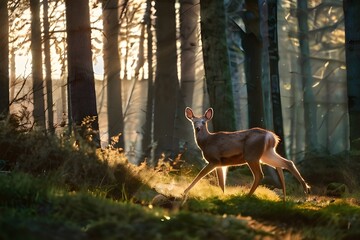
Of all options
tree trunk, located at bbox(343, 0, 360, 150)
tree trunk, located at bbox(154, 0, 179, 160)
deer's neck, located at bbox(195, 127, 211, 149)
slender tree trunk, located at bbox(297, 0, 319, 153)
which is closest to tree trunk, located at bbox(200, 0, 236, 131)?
tree trunk, located at bbox(343, 0, 360, 150)

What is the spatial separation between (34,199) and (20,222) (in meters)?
1.45

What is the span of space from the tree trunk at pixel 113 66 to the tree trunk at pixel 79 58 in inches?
426

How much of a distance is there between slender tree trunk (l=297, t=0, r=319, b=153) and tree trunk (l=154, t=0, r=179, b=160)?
12.2 metres

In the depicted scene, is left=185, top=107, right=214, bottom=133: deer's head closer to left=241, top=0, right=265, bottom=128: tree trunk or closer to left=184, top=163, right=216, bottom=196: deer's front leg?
left=184, top=163, right=216, bottom=196: deer's front leg

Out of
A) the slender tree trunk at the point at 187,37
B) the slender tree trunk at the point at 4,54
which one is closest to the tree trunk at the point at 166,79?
the slender tree trunk at the point at 187,37

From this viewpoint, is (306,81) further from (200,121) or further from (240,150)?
(240,150)

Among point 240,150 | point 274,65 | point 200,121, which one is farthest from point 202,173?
point 274,65

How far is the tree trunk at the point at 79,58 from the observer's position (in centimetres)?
1289

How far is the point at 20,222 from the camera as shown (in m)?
6.33

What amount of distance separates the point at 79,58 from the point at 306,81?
26.7 meters

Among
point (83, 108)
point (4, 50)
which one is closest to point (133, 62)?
point (4, 50)

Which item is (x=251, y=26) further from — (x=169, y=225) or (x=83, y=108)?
(x=169, y=225)

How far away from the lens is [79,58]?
12898 mm

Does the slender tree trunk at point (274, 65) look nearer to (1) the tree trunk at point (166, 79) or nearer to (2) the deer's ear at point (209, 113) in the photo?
(1) the tree trunk at point (166, 79)
